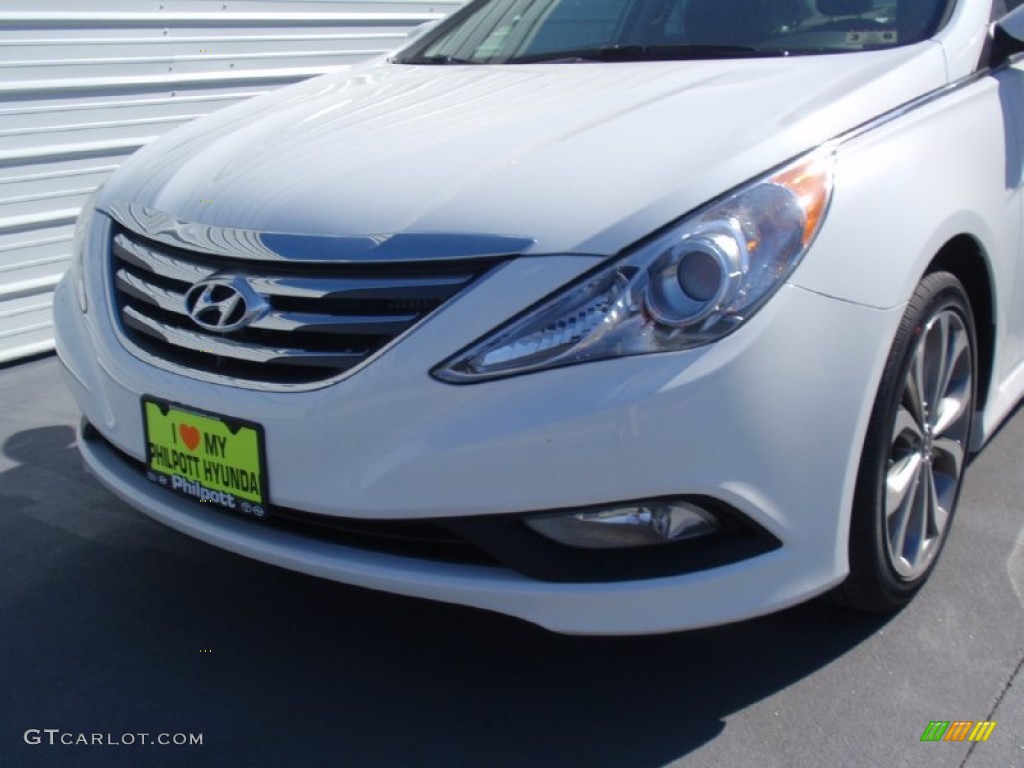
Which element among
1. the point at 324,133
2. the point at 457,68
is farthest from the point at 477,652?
the point at 457,68

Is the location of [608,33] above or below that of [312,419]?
above

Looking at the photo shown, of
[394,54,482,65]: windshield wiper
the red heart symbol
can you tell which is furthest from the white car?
[394,54,482,65]: windshield wiper

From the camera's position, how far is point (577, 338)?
2004 mm

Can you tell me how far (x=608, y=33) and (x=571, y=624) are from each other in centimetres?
178

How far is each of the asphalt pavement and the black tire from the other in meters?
0.16

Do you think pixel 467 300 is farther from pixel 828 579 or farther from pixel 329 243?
pixel 828 579

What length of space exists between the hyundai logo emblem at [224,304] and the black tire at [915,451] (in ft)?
3.79

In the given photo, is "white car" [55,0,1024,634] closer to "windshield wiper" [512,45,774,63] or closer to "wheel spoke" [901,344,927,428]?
"wheel spoke" [901,344,927,428]

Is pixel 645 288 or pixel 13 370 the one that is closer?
pixel 645 288

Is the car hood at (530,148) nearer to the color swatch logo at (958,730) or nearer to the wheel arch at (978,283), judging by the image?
the wheel arch at (978,283)

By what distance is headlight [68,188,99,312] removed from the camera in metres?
2.69

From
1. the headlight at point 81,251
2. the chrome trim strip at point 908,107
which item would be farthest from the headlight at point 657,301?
the headlight at point 81,251

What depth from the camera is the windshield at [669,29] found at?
2820 mm

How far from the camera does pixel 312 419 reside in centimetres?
211
